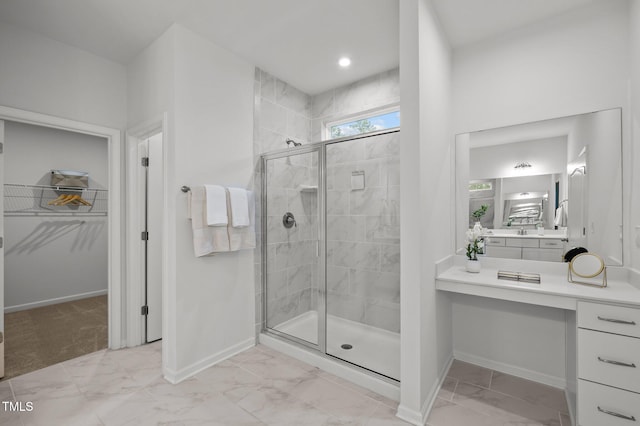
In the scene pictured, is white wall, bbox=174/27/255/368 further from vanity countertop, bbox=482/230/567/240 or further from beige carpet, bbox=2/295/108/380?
vanity countertop, bbox=482/230/567/240

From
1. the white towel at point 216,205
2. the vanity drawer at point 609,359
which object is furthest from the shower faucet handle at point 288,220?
the vanity drawer at point 609,359

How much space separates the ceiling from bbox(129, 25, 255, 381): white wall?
17 cm

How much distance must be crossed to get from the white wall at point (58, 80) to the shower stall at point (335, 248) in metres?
1.54

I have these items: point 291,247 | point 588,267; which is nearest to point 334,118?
point 291,247

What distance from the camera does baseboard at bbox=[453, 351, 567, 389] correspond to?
2.20 m

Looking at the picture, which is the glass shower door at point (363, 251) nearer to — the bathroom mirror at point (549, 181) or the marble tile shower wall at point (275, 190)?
the marble tile shower wall at point (275, 190)

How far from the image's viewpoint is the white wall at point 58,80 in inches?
91.0

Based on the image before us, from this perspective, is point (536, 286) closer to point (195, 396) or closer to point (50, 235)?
point (195, 396)

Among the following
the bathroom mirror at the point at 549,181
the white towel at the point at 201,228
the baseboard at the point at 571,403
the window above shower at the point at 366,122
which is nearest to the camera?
the baseboard at the point at 571,403

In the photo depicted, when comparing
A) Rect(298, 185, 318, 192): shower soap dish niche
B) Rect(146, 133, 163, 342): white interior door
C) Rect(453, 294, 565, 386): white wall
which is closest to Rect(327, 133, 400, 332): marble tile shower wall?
Rect(298, 185, 318, 192): shower soap dish niche

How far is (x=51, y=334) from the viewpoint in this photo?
10.6ft

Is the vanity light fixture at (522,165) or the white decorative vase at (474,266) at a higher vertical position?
the vanity light fixture at (522,165)

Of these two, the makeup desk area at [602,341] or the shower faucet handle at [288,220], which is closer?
the makeup desk area at [602,341]

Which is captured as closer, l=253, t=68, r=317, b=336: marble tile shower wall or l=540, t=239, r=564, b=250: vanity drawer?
l=540, t=239, r=564, b=250: vanity drawer
